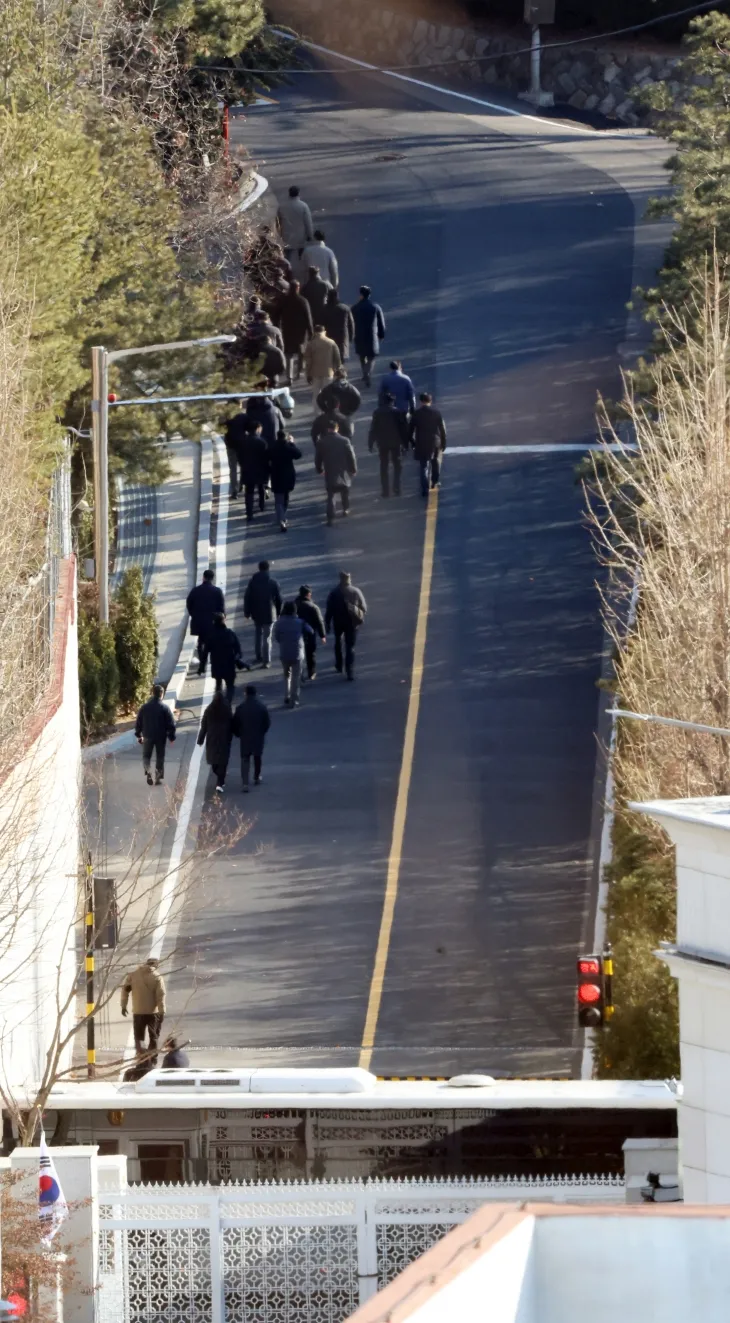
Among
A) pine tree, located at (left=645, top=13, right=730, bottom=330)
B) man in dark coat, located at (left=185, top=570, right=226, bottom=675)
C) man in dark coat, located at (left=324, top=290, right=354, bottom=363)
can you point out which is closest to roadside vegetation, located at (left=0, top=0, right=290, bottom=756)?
man in dark coat, located at (left=185, top=570, right=226, bottom=675)

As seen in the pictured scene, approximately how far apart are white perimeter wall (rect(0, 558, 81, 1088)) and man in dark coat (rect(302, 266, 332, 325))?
49.1 ft

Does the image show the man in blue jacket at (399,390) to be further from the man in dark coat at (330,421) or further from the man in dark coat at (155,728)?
the man in dark coat at (155,728)

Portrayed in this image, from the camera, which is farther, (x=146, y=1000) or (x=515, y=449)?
(x=515, y=449)

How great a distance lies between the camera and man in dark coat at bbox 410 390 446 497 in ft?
121

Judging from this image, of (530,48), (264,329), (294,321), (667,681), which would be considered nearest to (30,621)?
(667,681)

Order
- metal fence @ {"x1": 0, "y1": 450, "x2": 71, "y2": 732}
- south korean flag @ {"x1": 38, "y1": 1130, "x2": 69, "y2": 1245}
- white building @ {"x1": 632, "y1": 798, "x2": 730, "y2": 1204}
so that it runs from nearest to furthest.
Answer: white building @ {"x1": 632, "y1": 798, "x2": 730, "y2": 1204} → south korean flag @ {"x1": 38, "y1": 1130, "x2": 69, "y2": 1245} → metal fence @ {"x1": 0, "y1": 450, "x2": 71, "y2": 732}

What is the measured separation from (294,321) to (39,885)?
19.3m

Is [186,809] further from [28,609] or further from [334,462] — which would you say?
[334,462]

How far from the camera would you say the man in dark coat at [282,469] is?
35938 millimetres

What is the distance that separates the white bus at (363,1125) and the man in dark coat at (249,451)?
16.3 metres

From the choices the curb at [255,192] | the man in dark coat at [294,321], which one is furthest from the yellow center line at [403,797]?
the curb at [255,192]

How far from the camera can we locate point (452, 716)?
32.5 m

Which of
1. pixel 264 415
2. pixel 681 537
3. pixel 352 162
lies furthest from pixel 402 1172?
pixel 352 162

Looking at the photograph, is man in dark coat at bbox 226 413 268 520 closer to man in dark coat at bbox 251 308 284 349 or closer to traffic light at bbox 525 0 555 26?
man in dark coat at bbox 251 308 284 349
